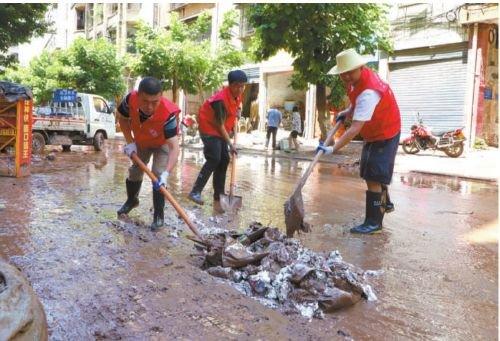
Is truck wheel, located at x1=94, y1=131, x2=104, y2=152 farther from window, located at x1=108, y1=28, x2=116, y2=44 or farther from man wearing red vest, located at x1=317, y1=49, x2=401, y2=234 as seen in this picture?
window, located at x1=108, y1=28, x2=116, y2=44

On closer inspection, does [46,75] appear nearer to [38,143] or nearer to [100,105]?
[100,105]

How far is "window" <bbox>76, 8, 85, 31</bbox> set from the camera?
5220 centimetres

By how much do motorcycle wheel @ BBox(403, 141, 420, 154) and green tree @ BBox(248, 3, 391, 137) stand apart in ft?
9.19

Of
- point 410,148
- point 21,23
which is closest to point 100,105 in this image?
point 21,23

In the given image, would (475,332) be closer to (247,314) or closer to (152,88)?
(247,314)

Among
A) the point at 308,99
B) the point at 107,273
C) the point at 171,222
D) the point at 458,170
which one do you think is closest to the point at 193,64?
the point at 308,99

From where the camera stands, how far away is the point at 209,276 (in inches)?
142

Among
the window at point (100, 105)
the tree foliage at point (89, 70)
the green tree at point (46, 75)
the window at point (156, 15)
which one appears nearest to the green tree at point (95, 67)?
the tree foliage at point (89, 70)

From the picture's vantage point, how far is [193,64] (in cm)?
2341

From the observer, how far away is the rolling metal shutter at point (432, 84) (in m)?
17.2

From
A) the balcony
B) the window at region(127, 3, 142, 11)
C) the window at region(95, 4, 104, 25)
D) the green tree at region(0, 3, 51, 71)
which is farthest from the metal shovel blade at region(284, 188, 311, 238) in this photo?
the window at region(95, 4, 104, 25)

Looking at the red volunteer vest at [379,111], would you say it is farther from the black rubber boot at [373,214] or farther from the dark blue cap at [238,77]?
the dark blue cap at [238,77]

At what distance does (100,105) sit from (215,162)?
1148 centimetres

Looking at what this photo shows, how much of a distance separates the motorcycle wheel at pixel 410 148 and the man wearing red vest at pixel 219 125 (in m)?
11.1
